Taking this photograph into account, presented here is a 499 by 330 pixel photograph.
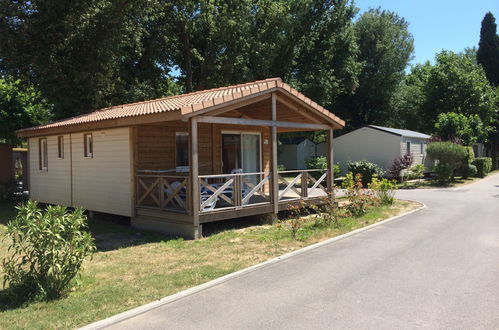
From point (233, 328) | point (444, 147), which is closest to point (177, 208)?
point (233, 328)

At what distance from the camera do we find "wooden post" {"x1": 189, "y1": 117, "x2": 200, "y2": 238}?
8.77 m

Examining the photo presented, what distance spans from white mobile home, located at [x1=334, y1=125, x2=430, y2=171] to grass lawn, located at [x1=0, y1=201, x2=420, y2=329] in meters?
Result: 14.1

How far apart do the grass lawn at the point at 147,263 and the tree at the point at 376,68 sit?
2694cm

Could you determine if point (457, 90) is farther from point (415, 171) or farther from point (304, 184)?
point (304, 184)

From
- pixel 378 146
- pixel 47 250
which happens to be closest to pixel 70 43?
pixel 47 250

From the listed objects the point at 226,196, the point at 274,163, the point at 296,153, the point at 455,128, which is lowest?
the point at 226,196

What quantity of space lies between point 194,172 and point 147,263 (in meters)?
2.45

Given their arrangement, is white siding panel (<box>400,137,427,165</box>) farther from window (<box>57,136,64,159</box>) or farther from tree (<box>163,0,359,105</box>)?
window (<box>57,136,64,159</box>)

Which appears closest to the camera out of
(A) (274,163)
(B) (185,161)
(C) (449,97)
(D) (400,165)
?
(A) (274,163)

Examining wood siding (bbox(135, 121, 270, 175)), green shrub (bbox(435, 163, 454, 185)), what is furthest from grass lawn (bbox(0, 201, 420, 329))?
green shrub (bbox(435, 163, 454, 185))

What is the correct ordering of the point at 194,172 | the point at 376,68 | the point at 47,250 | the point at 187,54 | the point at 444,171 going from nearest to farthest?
the point at 47,250
the point at 194,172
the point at 444,171
the point at 187,54
the point at 376,68

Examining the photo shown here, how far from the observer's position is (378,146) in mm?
25359

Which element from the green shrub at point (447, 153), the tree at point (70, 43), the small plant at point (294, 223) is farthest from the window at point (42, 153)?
the green shrub at point (447, 153)

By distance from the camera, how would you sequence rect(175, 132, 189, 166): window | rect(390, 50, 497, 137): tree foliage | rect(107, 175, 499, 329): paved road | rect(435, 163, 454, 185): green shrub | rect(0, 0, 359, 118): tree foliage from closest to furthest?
rect(107, 175, 499, 329): paved road → rect(175, 132, 189, 166): window → rect(0, 0, 359, 118): tree foliage → rect(435, 163, 454, 185): green shrub → rect(390, 50, 497, 137): tree foliage
